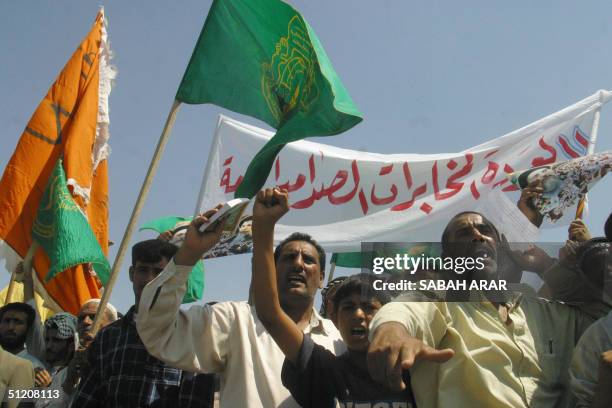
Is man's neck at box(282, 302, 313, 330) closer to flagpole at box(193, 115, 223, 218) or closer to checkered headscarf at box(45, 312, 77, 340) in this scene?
checkered headscarf at box(45, 312, 77, 340)

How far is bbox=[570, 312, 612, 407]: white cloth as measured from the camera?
1615mm

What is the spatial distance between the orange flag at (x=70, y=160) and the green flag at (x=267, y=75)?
1676 mm

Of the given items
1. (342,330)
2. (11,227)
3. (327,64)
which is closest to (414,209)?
(327,64)

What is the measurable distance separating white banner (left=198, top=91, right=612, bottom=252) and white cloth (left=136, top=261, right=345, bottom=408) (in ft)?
10.8

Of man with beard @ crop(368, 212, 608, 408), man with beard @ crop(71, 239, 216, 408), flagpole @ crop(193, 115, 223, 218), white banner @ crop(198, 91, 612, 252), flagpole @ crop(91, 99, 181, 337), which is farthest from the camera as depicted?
flagpole @ crop(193, 115, 223, 218)

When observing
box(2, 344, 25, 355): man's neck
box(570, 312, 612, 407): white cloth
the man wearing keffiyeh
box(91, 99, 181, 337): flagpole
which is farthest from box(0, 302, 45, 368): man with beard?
box(570, 312, 612, 407): white cloth

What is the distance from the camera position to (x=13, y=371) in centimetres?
346

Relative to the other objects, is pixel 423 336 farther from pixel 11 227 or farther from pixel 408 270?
pixel 11 227

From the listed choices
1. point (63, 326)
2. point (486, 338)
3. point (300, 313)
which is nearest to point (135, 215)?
point (63, 326)

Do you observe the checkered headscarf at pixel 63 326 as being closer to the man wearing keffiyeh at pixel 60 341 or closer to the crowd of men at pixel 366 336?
the man wearing keffiyeh at pixel 60 341

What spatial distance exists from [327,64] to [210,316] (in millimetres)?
1516

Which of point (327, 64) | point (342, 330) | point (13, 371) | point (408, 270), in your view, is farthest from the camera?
point (13, 371)

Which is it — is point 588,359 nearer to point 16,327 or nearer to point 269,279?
point 269,279

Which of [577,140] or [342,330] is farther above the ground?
[577,140]
